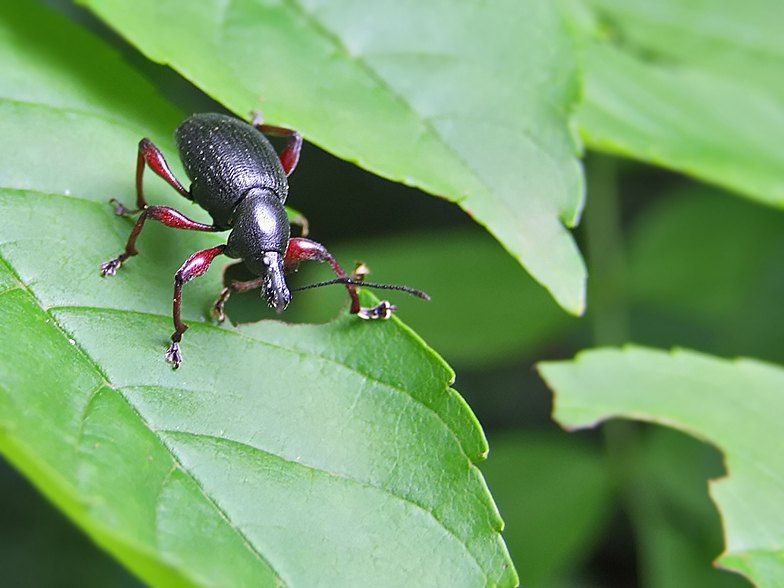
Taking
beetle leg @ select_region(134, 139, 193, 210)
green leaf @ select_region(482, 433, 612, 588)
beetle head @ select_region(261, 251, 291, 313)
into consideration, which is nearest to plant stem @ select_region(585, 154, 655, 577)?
green leaf @ select_region(482, 433, 612, 588)

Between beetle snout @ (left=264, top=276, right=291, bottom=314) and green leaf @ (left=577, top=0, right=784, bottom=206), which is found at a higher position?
green leaf @ (left=577, top=0, right=784, bottom=206)

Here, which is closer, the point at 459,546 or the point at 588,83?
the point at 459,546

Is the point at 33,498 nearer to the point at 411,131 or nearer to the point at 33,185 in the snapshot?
the point at 33,185

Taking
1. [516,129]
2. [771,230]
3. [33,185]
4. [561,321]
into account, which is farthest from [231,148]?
[771,230]

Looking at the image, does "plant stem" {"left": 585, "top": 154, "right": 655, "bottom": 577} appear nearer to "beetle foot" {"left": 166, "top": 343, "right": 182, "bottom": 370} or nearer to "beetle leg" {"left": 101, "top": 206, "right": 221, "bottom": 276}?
"beetle leg" {"left": 101, "top": 206, "right": 221, "bottom": 276}

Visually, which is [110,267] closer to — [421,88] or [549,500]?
[421,88]

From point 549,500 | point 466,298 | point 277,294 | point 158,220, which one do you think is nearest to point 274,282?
point 277,294

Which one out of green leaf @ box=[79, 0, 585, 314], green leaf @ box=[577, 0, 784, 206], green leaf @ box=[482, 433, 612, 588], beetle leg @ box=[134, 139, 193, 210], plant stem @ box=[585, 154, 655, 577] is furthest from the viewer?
plant stem @ box=[585, 154, 655, 577]
